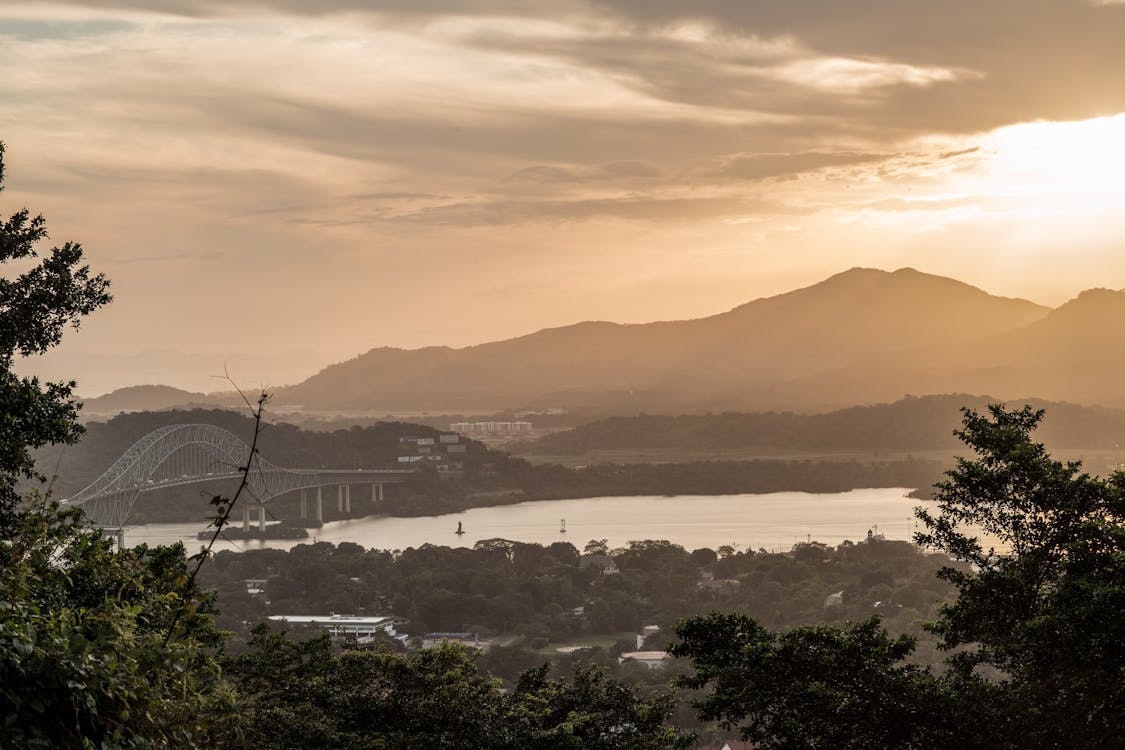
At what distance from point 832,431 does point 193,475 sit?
61732mm

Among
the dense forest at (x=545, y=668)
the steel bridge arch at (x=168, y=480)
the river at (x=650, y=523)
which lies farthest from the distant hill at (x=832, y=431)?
the dense forest at (x=545, y=668)

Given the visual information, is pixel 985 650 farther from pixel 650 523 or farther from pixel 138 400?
pixel 138 400

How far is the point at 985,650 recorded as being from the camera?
983cm

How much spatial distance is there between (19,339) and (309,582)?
34.1m

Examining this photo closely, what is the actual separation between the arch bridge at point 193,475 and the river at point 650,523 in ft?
6.98

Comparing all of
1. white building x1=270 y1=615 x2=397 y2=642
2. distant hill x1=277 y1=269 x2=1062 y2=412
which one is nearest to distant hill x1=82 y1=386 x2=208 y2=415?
distant hill x1=277 y1=269 x2=1062 y2=412

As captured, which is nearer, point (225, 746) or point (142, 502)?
point (225, 746)

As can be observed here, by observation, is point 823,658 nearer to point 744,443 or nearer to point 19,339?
point 19,339

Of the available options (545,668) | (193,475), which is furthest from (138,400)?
(545,668)

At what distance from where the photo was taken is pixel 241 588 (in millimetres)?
41375

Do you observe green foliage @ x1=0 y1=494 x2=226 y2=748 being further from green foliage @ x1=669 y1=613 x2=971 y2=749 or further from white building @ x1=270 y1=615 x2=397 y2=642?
white building @ x1=270 y1=615 x2=397 y2=642

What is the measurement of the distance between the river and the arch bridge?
213 cm

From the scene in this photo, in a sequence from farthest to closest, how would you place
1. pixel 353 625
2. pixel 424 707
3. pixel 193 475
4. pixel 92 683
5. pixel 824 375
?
1. pixel 824 375
2. pixel 193 475
3. pixel 353 625
4. pixel 424 707
5. pixel 92 683

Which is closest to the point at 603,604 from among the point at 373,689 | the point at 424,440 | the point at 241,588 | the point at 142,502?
the point at 241,588
